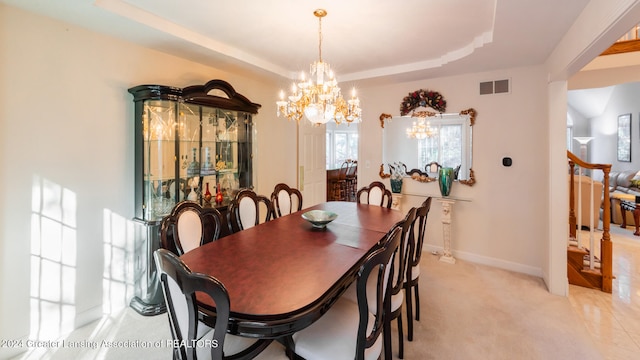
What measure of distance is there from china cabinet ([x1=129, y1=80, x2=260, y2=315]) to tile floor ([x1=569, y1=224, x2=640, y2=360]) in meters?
3.66

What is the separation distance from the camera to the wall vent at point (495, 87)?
3.47 m

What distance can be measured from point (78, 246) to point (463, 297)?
141 inches

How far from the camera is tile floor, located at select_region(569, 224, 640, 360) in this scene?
6.94 ft

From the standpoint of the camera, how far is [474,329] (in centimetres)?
231

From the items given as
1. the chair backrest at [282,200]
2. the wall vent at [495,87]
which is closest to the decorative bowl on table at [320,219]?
the chair backrest at [282,200]

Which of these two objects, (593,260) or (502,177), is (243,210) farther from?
(593,260)

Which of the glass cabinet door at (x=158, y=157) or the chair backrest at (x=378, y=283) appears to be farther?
the glass cabinet door at (x=158, y=157)

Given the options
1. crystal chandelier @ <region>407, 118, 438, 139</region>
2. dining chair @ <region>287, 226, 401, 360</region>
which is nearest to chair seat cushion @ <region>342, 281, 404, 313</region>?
dining chair @ <region>287, 226, 401, 360</region>

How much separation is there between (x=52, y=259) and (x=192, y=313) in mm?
1958

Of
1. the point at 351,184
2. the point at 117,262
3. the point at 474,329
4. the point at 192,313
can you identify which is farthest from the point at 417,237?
the point at 351,184

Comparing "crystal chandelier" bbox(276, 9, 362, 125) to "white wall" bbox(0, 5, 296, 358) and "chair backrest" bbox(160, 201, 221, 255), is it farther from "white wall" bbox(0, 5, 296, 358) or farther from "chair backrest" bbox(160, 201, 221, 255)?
"white wall" bbox(0, 5, 296, 358)

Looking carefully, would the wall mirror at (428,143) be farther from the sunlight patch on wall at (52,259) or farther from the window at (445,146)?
the sunlight patch on wall at (52,259)

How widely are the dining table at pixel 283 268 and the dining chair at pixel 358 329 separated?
0.58 ft

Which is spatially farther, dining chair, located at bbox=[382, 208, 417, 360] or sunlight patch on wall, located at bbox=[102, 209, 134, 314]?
sunlight patch on wall, located at bbox=[102, 209, 134, 314]
